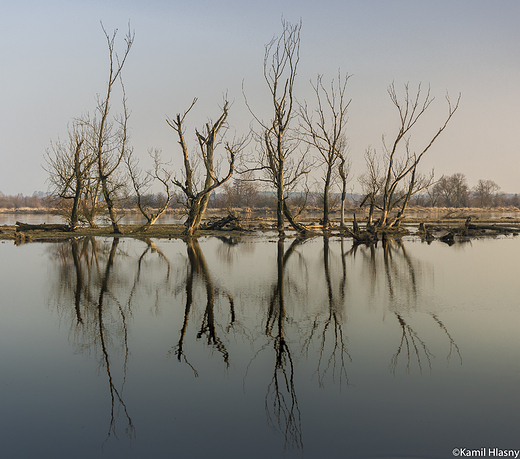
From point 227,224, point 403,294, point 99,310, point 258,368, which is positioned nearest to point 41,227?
point 227,224

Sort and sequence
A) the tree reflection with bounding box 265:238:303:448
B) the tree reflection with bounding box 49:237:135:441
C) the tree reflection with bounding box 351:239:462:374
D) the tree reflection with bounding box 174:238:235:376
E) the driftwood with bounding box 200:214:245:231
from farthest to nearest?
the driftwood with bounding box 200:214:245:231 < the tree reflection with bounding box 174:238:235:376 < the tree reflection with bounding box 351:239:462:374 < the tree reflection with bounding box 49:237:135:441 < the tree reflection with bounding box 265:238:303:448

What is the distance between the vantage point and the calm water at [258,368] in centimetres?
342

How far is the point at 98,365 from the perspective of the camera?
15.9 feet

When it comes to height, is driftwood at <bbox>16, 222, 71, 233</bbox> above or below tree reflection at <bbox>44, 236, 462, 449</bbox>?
above

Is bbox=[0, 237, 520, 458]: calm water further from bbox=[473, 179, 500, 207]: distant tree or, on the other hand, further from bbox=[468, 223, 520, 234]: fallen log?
bbox=[473, 179, 500, 207]: distant tree

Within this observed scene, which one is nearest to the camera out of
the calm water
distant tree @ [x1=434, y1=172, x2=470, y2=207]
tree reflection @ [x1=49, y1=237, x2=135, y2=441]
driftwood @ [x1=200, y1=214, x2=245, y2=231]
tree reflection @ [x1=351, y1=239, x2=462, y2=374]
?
the calm water

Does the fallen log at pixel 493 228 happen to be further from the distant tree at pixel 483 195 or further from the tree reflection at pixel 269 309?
the distant tree at pixel 483 195

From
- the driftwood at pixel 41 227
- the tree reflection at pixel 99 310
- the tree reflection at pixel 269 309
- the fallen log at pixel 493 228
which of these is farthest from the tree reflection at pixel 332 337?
the driftwood at pixel 41 227

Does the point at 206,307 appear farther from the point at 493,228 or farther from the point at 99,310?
the point at 493,228

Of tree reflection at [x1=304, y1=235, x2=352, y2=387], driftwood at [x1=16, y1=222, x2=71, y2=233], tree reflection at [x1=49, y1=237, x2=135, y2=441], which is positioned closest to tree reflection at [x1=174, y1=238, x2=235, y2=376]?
tree reflection at [x1=49, y1=237, x2=135, y2=441]

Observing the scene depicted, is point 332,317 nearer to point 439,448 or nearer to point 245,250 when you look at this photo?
point 439,448

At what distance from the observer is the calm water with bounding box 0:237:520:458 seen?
3416 millimetres

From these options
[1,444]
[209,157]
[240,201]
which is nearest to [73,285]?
[1,444]

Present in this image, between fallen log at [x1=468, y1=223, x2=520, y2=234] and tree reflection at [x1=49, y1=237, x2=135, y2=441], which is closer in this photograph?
tree reflection at [x1=49, y1=237, x2=135, y2=441]
